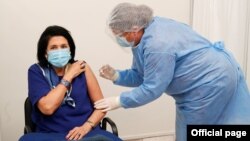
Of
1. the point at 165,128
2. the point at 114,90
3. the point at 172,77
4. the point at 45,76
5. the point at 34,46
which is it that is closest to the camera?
the point at 172,77

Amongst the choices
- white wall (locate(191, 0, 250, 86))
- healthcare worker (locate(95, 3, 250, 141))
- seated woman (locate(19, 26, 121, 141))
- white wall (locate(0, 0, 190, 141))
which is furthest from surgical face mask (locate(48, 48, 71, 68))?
white wall (locate(191, 0, 250, 86))

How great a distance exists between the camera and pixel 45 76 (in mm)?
2098

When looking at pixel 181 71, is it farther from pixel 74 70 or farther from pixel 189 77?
pixel 74 70

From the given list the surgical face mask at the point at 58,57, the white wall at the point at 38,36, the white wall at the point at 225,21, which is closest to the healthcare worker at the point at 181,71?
the surgical face mask at the point at 58,57

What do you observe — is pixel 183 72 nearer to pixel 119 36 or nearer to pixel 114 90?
pixel 119 36

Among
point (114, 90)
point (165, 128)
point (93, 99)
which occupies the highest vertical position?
point (93, 99)

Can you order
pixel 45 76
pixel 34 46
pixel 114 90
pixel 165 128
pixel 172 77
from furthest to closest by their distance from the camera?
pixel 165 128 < pixel 114 90 < pixel 34 46 < pixel 45 76 < pixel 172 77

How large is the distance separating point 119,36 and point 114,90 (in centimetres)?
113

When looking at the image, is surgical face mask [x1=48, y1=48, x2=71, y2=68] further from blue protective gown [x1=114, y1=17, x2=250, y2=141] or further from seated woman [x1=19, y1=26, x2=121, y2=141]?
blue protective gown [x1=114, y1=17, x2=250, y2=141]

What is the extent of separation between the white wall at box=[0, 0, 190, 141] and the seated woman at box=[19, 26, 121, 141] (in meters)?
0.54

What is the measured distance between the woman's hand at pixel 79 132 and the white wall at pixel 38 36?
86cm

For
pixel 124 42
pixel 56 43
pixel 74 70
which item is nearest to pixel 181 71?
pixel 124 42

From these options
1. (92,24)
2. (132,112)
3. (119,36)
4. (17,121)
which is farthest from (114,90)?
(119,36)

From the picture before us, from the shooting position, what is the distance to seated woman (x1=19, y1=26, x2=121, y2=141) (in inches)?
79.0
